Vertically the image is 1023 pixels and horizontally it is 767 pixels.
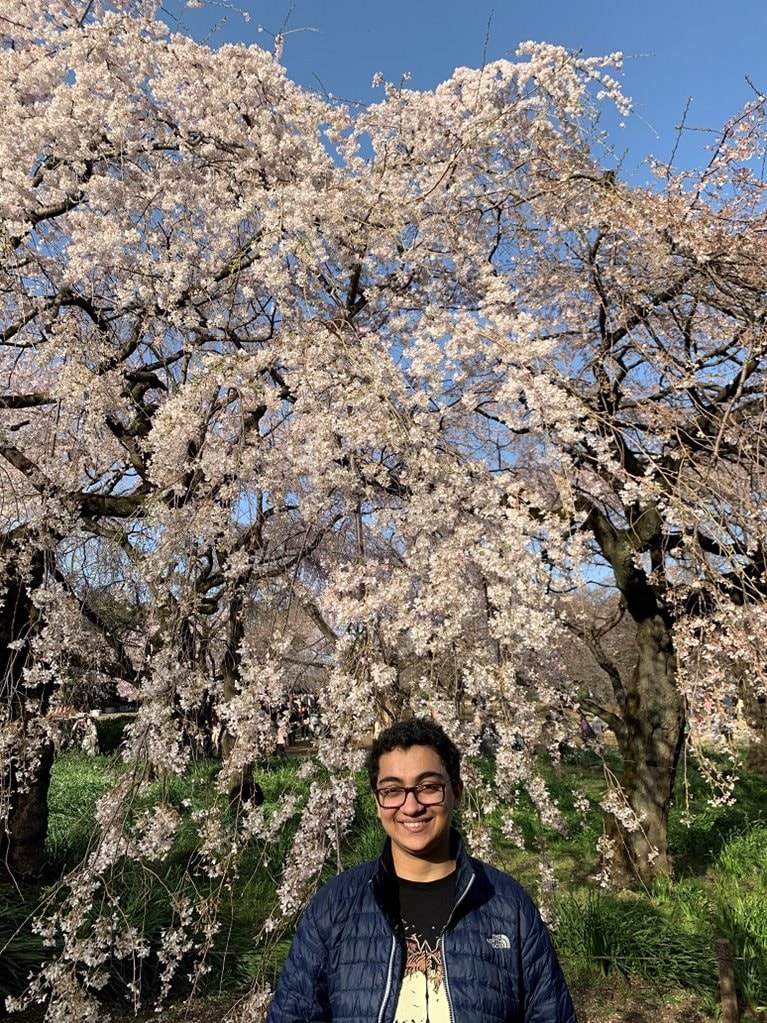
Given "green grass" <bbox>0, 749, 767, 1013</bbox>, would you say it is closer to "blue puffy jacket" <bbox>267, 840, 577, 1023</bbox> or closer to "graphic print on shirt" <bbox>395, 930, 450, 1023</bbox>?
"blue puffy jacket" <bbox>267, 840, 577, 1023</bbox>

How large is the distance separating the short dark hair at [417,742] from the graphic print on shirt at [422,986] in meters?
0.35

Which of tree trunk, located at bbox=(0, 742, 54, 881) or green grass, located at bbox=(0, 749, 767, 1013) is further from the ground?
tree trunk, located at bbox=(0, 742, 54, 881)

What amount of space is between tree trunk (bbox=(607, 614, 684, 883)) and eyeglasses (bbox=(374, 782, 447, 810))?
4325 mm

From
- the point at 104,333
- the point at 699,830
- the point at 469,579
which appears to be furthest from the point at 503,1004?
the point at 699,830

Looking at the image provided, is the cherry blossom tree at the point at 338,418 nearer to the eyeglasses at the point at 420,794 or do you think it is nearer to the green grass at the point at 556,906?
the green grass at the point at 556,906

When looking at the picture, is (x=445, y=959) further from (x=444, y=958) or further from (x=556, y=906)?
(x=556, y=906)

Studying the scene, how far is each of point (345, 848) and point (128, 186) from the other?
221 inches

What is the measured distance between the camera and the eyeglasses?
1510mm

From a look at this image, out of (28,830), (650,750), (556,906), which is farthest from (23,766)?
(650,750)

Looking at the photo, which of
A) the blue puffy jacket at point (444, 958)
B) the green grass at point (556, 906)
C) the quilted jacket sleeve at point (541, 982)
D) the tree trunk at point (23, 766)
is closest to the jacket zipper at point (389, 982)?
the blue puffy jacket at point (444, 958)

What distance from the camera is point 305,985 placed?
4.90 feet

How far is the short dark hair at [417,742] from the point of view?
1.58 meters

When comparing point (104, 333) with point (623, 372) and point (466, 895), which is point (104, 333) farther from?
point (466, 895)

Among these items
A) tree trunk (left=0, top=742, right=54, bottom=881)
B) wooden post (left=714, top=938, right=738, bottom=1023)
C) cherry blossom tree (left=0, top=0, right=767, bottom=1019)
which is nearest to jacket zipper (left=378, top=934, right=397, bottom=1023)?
cherry blossom tree (left=0, top=0, right=767, bottom=1019)
